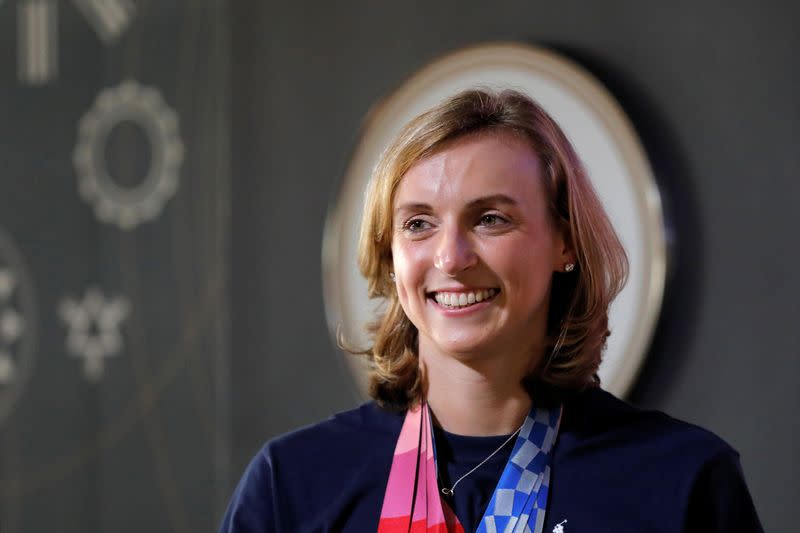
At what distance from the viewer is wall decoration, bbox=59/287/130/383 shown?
9.23ft

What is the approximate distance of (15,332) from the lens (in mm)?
2824

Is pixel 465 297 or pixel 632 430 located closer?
pixel 465 297

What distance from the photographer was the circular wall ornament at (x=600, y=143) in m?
2.04

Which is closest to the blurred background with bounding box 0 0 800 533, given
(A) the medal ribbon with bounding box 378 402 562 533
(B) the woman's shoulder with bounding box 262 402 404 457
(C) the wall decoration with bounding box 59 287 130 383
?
(C) the wall decoration with bounding box 59 287 130 383

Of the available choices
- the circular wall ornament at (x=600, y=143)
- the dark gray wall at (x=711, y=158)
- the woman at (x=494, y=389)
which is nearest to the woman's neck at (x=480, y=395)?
the woman at (x=494, y=389)

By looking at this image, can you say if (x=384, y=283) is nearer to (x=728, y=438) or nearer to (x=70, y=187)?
(x=728, y=438)

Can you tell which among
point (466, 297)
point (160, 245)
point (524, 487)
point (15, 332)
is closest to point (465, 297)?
point (466, 297)

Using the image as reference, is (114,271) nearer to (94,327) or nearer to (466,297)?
(94,327)

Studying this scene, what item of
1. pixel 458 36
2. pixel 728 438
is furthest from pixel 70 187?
pixel 728 438

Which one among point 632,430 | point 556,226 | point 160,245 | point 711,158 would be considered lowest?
point 632,430

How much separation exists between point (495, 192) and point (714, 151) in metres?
0.91

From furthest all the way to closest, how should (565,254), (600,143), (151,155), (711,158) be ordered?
(151,155), (600,143), (711,158), (565,254)

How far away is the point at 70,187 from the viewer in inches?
111

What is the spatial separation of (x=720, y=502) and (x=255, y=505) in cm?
60
